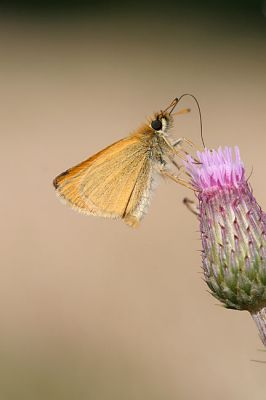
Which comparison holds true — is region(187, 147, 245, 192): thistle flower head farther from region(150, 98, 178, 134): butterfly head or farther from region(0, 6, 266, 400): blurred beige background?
region(0, 6, 266, 400): blurred beige background

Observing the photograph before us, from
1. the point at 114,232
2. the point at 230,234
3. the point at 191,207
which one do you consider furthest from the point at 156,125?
the point at 114,232

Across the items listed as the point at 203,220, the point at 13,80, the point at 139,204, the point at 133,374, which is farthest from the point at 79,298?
the point at 13,80

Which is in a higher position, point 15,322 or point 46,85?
point 46,85

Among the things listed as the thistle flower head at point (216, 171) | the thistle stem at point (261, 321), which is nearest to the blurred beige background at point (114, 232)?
the thistle flower head at point (216, 171)

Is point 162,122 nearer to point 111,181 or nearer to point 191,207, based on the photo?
point 111,181

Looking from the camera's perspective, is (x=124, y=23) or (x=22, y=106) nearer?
(x=22, y=106)

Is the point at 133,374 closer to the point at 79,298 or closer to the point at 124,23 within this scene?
the point at 79,298

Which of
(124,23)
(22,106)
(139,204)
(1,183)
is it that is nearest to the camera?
(139,204)

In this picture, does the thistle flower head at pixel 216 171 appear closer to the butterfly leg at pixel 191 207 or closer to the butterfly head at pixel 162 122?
the butterfly leg at pixel 191 207
